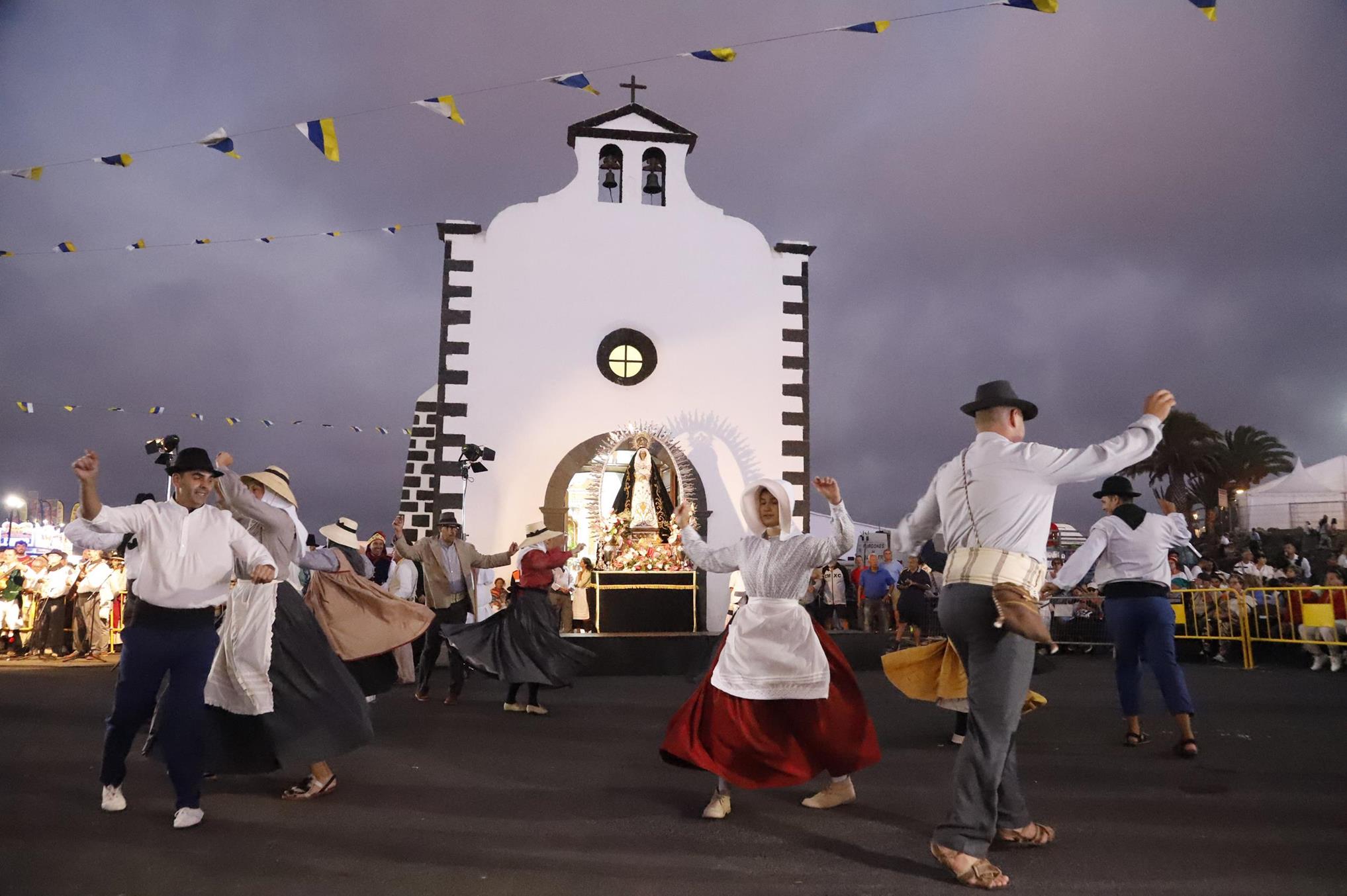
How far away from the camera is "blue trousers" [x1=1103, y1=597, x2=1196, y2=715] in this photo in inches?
248

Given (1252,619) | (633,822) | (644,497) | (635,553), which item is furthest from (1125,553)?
(1252,619)

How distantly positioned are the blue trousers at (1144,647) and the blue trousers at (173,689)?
5.64 meters

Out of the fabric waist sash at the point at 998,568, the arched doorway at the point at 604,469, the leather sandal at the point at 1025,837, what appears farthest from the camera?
the arched doorway at the point at 604,469

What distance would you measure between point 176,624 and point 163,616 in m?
0.07

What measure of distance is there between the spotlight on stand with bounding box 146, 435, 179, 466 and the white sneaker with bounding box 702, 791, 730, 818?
3824 millimetres

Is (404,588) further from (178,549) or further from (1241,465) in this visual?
(1241,465)

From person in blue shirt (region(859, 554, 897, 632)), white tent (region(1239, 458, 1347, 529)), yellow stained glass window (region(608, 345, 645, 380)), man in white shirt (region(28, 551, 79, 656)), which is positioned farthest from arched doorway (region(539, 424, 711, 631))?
white tent (region(1239, 458, 1347, 529))

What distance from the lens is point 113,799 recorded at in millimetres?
4719

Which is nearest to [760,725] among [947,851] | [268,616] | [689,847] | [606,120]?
[689,847]

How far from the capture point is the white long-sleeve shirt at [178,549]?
4.52 meters

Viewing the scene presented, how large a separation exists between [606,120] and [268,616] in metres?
12.0

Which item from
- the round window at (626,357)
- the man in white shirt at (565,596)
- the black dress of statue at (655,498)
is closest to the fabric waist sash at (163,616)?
the man in white shirt at (565,596)

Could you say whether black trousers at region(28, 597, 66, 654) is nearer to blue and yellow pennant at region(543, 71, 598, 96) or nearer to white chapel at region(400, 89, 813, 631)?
white chapel at region(400, 89, 813, 631)

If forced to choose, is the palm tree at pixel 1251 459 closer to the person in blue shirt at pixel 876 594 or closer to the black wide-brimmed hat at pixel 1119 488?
the person in blue shirt at pixel 876 594
